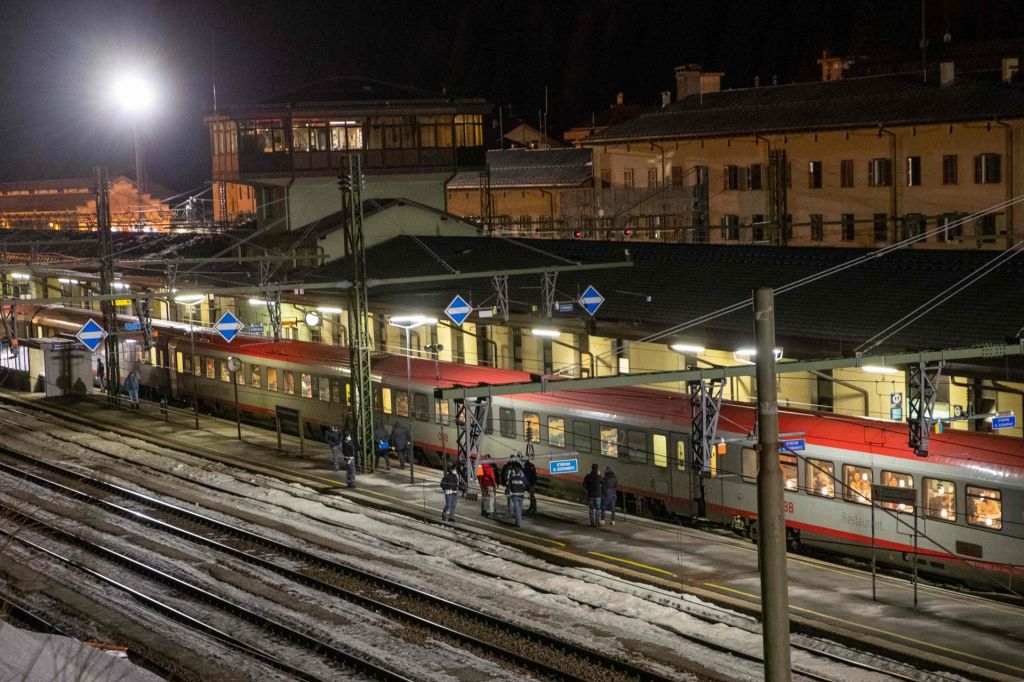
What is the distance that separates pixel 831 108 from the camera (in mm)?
50438

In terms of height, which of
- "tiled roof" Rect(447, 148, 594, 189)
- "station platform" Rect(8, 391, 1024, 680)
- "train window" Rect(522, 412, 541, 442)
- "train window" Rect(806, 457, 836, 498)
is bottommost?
"station platform" Rect(8, 391, 1024, 680)

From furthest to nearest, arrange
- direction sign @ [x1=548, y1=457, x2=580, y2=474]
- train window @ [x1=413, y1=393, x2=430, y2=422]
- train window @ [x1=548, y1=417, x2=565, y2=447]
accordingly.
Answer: train window @ [x1=413, y1=393, x2=430, y2=422] → train window @ [x1=548, y1=417, x2=565, y2=447] → direction sign @ [x1=548, y1=457, x2=580, y2=474]

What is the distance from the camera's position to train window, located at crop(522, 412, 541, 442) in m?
27.9

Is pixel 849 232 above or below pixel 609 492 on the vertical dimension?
above

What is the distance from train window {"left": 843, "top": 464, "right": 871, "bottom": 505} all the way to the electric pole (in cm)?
1153

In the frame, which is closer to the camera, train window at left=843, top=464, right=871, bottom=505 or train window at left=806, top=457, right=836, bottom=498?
train window at left=843, top=464, right=871, bottom=505

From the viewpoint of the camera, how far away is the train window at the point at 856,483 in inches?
826

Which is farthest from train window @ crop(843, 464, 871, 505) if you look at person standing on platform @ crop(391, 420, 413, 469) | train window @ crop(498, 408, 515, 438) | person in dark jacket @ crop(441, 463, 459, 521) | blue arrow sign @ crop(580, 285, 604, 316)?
person standing on platform @ crop(391, 420, 413, 469)

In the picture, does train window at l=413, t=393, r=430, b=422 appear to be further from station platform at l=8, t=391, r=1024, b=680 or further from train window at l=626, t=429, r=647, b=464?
train window at l=626, t=429, r=647, b=464

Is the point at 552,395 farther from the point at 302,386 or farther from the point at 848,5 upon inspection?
the point at 848,5

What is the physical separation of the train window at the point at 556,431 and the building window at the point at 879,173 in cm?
2508

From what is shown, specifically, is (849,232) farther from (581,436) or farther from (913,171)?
(581,436)

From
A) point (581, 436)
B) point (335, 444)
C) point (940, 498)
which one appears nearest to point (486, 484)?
point (581, 436)

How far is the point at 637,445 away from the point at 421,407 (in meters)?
7.86
